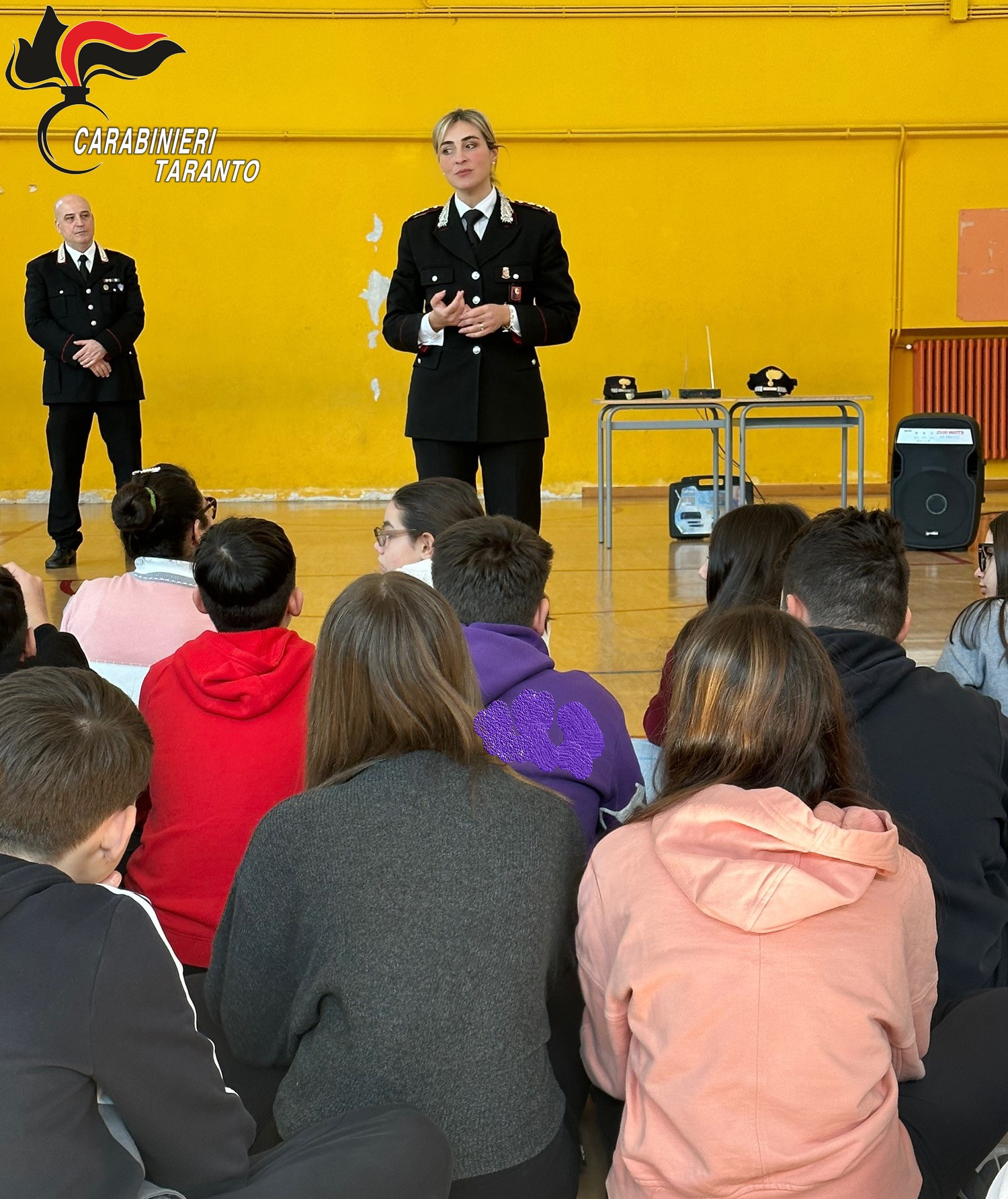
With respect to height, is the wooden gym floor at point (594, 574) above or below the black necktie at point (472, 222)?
below

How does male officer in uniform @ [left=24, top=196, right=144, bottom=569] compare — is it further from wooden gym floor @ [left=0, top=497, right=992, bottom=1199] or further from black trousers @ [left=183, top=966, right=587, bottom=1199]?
black trousers @ [left=183, top=966, right=587, bottom=1199]

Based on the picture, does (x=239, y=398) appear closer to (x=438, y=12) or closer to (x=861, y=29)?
(x=438, y=12)

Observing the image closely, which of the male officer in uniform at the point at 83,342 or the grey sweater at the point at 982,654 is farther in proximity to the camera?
the male officer in uniform at the point at 83,342

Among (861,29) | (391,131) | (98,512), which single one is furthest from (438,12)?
(98,512)

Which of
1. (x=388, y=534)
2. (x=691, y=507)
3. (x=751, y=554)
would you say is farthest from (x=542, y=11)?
(x=751, y=554)

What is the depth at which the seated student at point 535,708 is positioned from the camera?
1676 millimetres

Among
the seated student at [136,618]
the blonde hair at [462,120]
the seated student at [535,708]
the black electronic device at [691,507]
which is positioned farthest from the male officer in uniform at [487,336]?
the black electronic device at [691,507]

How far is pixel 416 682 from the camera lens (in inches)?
51.4

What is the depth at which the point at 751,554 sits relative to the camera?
2.27m

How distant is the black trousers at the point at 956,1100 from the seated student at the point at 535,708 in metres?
0.42

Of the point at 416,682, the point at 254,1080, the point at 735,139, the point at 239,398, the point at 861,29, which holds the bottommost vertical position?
the point at 254,1080

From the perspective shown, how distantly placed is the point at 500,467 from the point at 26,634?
1739 millimetres

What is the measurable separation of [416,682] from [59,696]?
0.35 meters

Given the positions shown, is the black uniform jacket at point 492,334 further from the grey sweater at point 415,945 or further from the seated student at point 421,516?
the grey sweater at point 415,945
